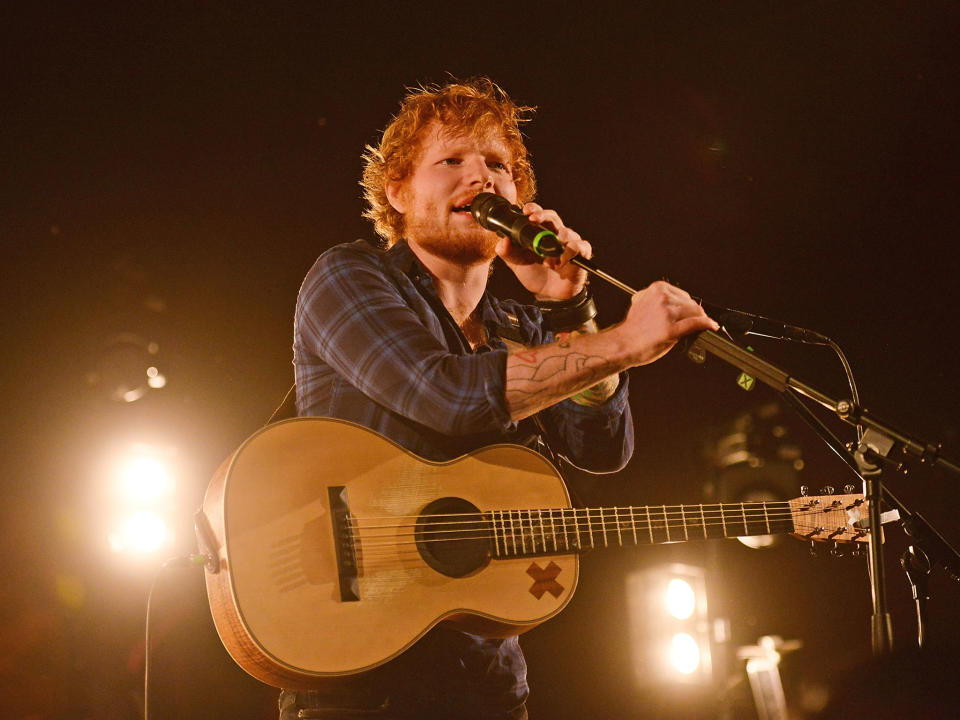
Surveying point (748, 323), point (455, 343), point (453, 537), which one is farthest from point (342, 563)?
point (748, 323)

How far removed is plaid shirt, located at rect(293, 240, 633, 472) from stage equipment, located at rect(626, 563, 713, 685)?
1431 mm

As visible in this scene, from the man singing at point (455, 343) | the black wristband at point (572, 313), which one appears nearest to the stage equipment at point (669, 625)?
the man singing at point (455, 343)

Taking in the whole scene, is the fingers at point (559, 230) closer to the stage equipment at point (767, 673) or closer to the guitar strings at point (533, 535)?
the guitar strings at point (533, 535)

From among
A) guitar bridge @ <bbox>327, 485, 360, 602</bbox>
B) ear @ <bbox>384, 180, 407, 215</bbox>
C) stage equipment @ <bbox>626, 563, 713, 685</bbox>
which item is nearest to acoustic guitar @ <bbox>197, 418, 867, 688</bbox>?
guitar bridge @ <bbox>327, 485, 360, 602</bbox>

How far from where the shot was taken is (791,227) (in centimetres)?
362

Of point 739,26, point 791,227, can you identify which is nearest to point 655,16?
point 739,26

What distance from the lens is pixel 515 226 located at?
187 centimetres

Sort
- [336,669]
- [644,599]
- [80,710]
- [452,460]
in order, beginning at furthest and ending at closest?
[644,599], [80,710], [452,460], [336,669]

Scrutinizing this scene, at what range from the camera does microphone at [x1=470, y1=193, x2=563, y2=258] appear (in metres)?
1.78

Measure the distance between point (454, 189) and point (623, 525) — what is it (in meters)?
1.14

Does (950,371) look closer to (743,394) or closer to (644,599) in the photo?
(743,394)

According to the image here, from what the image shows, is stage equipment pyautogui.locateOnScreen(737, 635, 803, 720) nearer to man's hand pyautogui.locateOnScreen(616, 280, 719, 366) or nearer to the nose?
man's hand pyautogui.locateOnScreen(616, 280, 719, 366)

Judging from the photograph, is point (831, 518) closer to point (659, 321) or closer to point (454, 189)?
point (659, 321)

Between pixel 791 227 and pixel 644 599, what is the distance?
5.89 ft
